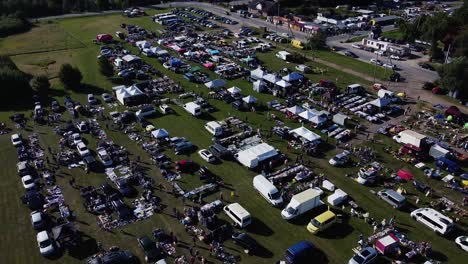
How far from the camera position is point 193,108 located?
60.0 meters

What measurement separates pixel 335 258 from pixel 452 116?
36168 millimetres

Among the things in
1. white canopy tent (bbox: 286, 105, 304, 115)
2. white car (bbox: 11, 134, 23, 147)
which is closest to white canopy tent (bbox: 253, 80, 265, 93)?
white canopy tent (bbox: 286, 105, 304, 115)

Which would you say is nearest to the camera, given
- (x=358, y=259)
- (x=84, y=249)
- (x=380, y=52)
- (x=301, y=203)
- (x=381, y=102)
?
(x=358, y=259)

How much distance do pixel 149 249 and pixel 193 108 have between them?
29106 mm

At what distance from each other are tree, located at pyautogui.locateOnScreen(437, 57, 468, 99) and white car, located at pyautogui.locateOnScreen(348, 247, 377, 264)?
136ft

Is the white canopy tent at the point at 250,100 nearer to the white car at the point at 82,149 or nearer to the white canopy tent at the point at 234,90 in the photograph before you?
the white canopy tent at the point at 234,90

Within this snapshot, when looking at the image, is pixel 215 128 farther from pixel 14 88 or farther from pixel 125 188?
pixel 14 88

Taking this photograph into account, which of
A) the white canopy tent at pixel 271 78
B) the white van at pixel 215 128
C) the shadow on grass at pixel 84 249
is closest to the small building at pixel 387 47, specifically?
the white canopy tent at pixel 271 78

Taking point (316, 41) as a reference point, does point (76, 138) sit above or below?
below

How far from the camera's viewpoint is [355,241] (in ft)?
119

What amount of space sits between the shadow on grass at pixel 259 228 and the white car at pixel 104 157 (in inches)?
823

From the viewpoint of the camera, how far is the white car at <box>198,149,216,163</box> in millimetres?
48456

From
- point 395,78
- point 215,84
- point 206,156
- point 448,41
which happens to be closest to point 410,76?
point 395,78

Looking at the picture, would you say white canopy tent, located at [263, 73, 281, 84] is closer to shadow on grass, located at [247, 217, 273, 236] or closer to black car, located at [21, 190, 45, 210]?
shadow on grass, located at [247, 217, 273, 236]
